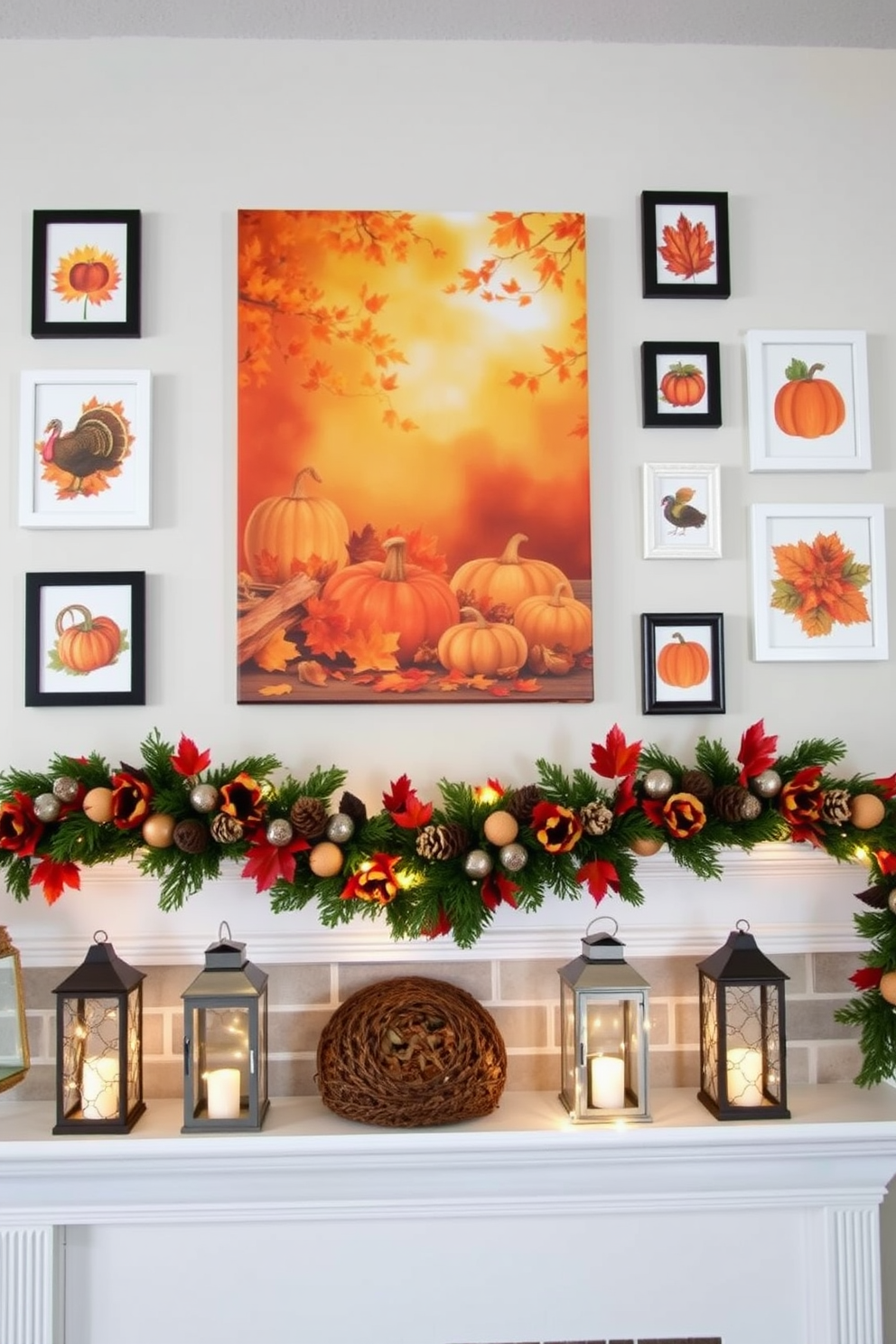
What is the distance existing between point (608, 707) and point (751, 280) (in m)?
0.81

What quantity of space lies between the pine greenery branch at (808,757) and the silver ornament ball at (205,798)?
3.03 ft

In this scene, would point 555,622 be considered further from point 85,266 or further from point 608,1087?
point 85,266

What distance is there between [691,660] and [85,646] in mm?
1030

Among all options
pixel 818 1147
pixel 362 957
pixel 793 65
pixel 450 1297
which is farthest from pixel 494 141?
pixel 450 1297

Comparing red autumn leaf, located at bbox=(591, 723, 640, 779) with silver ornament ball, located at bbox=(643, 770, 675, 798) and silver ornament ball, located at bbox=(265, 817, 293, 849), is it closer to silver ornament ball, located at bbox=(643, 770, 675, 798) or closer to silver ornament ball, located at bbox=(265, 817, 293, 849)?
silver ornament ball, located at bbox=(643, 770, 675, 798)

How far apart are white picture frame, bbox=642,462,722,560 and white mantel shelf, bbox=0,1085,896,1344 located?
924mm

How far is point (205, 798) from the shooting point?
5.01 feet

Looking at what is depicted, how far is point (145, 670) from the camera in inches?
66.0

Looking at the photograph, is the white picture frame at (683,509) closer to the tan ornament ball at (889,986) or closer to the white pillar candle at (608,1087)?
the tan ornament ball at (889,986)

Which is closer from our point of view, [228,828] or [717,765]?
[228,828]

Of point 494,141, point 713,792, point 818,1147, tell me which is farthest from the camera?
point 494,141

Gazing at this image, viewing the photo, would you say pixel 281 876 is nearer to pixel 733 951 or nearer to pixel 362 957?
pixel 362 957

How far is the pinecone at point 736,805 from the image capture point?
1.57 m

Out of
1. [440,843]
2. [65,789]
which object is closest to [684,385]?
[440,843]
